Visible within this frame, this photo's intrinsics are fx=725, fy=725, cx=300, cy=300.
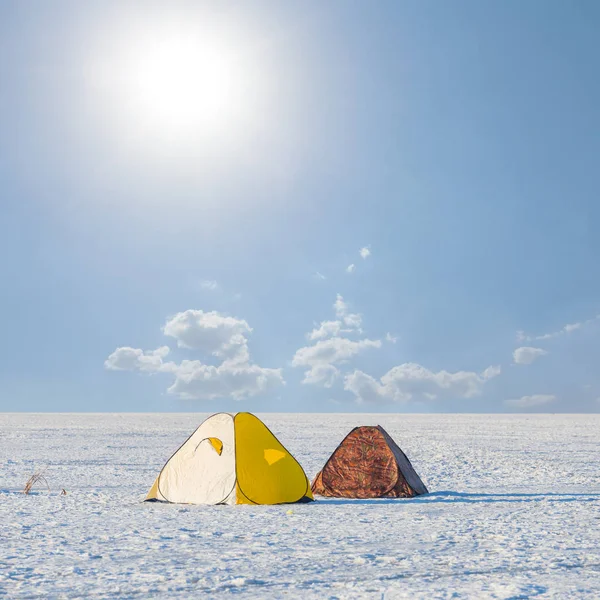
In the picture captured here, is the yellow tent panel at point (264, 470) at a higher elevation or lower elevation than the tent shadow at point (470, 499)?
higher

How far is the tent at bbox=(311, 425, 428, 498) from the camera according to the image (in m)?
14.1

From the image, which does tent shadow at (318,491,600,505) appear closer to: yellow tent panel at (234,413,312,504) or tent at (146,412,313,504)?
yellow tent panel at (234,413,312,504)

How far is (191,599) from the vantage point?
645cm

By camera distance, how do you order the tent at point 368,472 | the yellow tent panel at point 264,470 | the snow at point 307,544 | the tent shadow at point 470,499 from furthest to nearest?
the tent at point 368,472 < the tent shadow at point 470,499 < the yellow tent panel at point 264,470 < the snow at point 307,544

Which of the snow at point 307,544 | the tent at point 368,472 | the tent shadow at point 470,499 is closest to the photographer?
the snow at point 307,544

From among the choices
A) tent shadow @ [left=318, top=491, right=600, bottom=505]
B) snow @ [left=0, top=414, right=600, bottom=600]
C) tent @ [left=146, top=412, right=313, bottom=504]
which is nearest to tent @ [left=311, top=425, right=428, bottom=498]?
tent shadow @ [left=318, top=491, right=600, bottom=505]

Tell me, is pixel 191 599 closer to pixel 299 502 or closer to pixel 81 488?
pixel 299 502

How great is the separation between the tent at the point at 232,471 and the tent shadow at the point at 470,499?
0.88 m

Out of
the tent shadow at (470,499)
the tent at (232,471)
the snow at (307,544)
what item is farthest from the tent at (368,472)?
the tent at (232,471)

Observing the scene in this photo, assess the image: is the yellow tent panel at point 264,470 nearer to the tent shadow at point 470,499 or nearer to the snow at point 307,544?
the snow at point 307,544

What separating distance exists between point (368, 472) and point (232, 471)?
114 inches

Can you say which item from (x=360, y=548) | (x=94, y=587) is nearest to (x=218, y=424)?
(x=360, y=548)

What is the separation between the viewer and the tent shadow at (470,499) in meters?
13.4

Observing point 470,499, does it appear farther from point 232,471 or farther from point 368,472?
point 232,471
